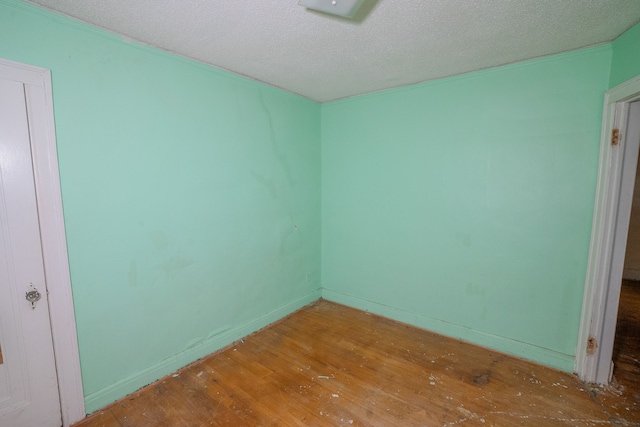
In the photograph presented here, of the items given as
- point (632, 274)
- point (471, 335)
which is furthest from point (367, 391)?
→ point (632, 274)

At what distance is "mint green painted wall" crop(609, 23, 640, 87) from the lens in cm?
161

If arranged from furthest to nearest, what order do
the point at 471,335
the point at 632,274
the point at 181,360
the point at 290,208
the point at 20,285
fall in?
the point at 632,274
the point at 290,208
the point at 471,335
the point at 181,360
the point at 20,285

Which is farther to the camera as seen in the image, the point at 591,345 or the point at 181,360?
the point at 181,360

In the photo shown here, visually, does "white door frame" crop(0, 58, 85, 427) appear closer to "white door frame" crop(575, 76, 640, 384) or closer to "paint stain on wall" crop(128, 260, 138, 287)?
"paint stain on wall" crop(128, 260, 138, 287)

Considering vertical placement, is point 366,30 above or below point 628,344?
above

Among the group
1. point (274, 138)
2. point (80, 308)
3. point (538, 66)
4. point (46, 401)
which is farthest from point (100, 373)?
point (538, 66)

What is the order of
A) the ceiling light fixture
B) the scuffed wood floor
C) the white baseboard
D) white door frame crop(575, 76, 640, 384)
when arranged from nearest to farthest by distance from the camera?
the ceiling light fixture
the scuffed wood floor
white door frame crop(575, 76, 640, 384)
the white baseboard

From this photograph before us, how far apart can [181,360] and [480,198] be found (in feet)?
9.36

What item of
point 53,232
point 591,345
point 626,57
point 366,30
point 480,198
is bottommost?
point 591,345

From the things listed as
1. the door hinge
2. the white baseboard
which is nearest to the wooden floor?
the door hinge

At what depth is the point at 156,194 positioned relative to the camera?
1.99m

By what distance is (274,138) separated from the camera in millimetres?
2799

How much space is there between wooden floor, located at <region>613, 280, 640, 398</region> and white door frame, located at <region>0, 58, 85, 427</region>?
371cm

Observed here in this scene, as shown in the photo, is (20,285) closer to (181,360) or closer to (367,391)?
(181,360)
